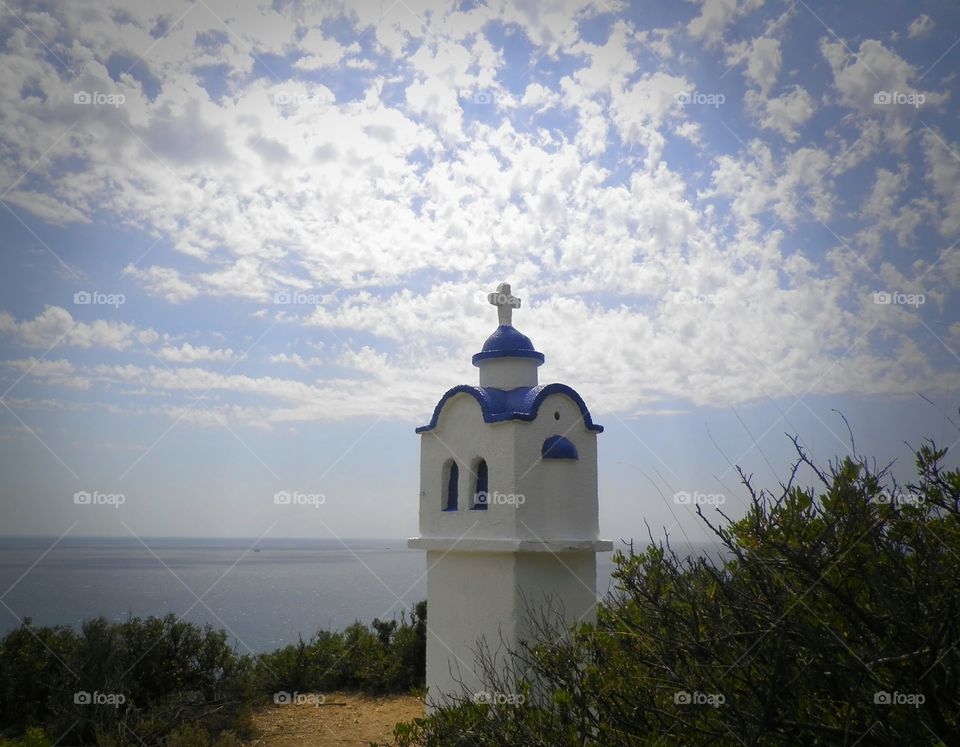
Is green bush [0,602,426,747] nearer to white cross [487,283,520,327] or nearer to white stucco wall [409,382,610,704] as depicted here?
white stucco wall [409,382,610,704]

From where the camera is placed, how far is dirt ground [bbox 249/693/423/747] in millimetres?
10828

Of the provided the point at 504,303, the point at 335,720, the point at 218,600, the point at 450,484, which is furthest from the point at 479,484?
the point at 218,600

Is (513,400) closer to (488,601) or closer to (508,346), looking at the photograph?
(508,346)

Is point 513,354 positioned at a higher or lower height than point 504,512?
higher

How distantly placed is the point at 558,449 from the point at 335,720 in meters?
6.75

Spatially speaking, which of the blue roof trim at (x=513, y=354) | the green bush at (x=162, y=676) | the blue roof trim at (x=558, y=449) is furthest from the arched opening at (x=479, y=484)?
the green bush at (x=162, y=676)

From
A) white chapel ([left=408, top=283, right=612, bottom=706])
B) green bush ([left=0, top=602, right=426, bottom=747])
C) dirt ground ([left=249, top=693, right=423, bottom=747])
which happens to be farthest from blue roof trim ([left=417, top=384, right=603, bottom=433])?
green bush ([left=0, top=602, right=426, bottom=747])

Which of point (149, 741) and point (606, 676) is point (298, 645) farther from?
point (606, 676)

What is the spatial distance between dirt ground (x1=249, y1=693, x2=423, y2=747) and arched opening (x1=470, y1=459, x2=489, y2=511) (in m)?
4.18

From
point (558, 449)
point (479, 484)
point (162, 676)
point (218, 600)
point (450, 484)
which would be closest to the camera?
point (558, 449)

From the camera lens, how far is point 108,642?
12.0 metres

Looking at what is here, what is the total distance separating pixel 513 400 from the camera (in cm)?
964

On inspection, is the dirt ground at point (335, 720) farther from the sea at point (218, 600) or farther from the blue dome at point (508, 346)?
the blue dome at point (508, 346)

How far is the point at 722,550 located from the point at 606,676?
57.4 inches
